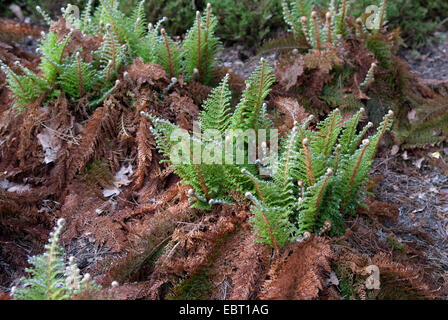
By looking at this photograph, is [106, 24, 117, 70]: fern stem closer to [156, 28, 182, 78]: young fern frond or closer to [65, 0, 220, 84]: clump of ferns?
[65, 0, 220, 84]: clump of ferns

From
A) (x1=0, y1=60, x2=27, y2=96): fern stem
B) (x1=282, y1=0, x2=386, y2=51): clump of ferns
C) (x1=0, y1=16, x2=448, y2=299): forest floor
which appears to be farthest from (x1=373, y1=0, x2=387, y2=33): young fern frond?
(x1=0, y1=60, x2=27, y2=96): fern stem

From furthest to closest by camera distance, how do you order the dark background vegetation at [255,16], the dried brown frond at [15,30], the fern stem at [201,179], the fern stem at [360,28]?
the dark background vegetation at [255,16] → the dried brown frond at [15,30] → the fern stem at [360,28] → the fern stem at [201,179]

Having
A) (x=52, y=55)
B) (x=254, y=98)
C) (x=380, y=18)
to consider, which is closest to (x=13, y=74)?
(x=52, y=55)

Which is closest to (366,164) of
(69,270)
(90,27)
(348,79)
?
(348,79)

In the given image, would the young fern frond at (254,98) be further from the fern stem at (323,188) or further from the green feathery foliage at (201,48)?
the fern stem at (323,188)

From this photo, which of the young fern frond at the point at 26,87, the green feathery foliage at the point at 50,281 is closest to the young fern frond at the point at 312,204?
the green feathery foliage at the point at 50,281

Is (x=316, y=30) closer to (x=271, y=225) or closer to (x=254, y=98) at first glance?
(x=254, y=98)
